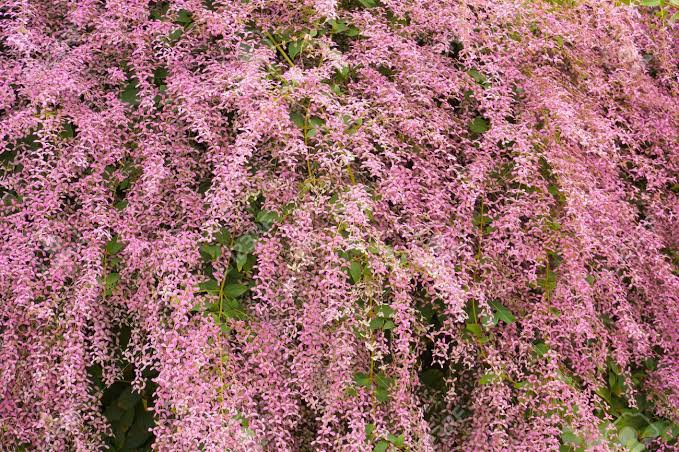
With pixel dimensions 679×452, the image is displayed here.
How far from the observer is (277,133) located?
2.00 meters

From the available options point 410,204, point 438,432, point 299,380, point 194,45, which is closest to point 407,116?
point 410,204

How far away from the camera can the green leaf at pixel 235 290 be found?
210cm

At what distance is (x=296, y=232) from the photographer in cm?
196

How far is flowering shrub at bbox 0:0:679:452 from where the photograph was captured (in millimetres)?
2000

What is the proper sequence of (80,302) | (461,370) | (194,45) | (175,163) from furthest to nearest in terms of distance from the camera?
1. (461,370)
2. (194,45)
3. (175,163)
4. (80,302)

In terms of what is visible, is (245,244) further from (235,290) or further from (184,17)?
(184,17)

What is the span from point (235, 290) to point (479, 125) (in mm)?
954

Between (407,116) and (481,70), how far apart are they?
1.24ft

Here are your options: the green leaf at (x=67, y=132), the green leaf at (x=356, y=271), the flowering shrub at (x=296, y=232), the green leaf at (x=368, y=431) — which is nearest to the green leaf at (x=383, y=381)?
the flowering shrub at (x=296, y=232)

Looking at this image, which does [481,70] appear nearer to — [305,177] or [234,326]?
[305,177]

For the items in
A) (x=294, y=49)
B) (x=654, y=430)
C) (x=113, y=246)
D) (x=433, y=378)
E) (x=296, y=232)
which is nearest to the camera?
(x=296, y=232)

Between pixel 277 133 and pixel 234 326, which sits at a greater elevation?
pixel 277 133

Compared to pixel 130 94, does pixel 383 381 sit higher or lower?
lower

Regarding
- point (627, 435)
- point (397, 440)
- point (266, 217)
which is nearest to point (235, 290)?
point (266, 217)
